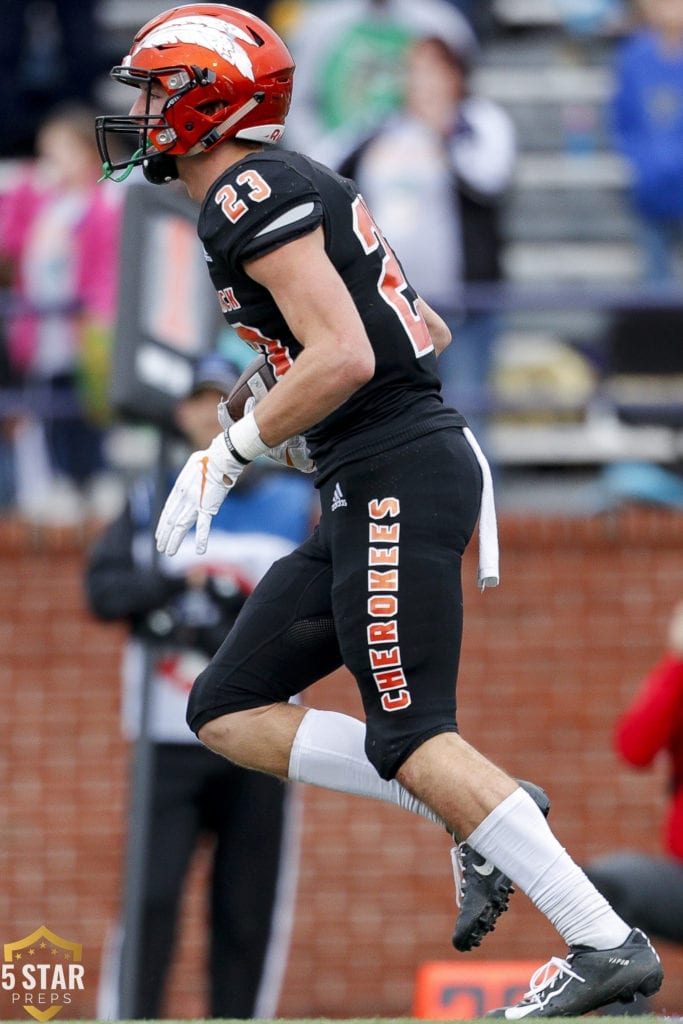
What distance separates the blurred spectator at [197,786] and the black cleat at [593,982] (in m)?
2.40

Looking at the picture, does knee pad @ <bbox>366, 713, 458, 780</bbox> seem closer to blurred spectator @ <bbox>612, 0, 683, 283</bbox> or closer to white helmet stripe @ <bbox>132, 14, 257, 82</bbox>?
white helmet stripe @ <bbox>132, 14, 257, 82</bbox>

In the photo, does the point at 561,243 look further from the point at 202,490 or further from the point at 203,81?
the point at 202,490

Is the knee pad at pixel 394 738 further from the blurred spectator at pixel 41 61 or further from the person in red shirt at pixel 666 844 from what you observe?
the blurred spectator at pixel 41 61

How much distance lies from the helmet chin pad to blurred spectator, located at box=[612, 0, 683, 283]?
4964 millimetres

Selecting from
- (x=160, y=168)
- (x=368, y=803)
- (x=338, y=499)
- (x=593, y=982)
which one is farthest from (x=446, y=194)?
(x=593, y=982)

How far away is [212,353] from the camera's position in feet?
22.7

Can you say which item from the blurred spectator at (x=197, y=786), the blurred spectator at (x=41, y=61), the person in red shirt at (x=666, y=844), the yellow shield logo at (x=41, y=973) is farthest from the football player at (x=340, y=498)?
the blurred spectator at (x=41, y=61)

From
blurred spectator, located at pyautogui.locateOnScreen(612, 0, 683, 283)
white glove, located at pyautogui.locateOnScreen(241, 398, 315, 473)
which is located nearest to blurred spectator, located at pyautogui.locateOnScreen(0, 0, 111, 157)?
blurred spectator, located at pyautogui.locateOnScreen(612, 0, 683, 283)

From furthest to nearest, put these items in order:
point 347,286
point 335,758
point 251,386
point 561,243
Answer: point 561,243
point 251,386
point 335,758
point 347,286

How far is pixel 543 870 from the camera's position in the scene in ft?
14.0

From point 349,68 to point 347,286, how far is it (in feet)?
17.6

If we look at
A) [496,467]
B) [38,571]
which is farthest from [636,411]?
[38,571]

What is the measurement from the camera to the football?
4520 millimetres

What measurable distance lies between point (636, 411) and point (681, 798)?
2.19m
